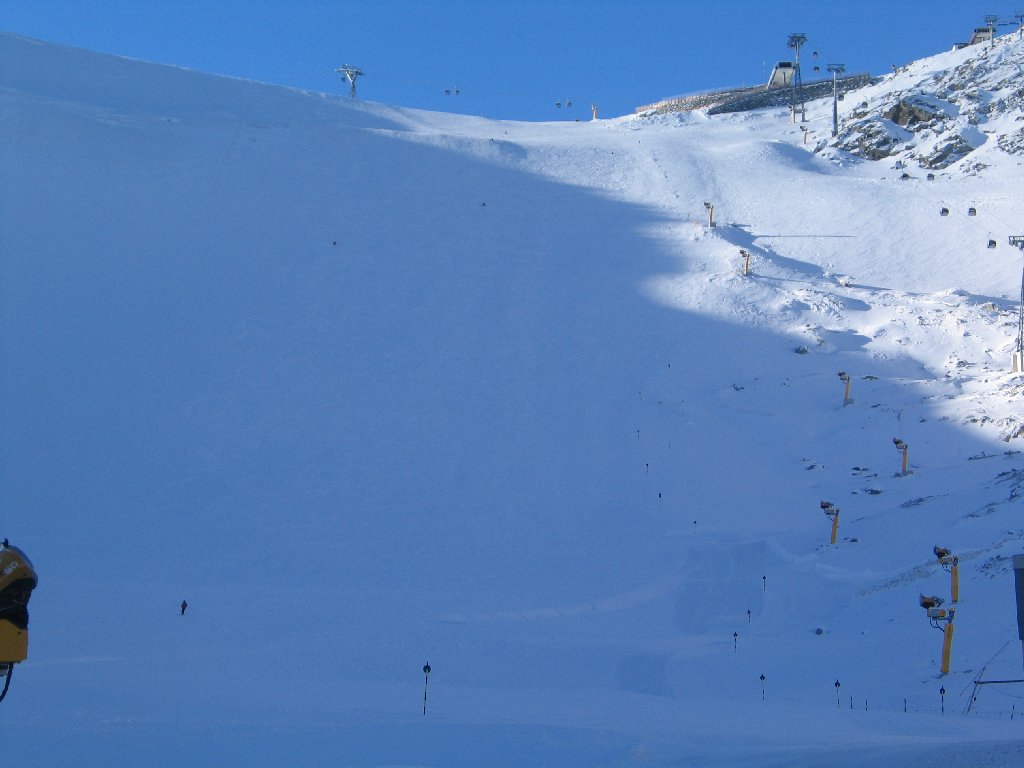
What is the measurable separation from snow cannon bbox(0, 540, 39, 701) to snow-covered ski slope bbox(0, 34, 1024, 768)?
3112 millimetres

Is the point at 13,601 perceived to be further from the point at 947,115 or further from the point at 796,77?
the point at 796,77

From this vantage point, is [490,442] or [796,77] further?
[796,77]

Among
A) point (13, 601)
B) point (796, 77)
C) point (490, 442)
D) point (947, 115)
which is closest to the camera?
point (13, 601)

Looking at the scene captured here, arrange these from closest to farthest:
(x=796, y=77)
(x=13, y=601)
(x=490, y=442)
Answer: (x=13, y=601)
(x=490, y=442)
(x=796, y=77)

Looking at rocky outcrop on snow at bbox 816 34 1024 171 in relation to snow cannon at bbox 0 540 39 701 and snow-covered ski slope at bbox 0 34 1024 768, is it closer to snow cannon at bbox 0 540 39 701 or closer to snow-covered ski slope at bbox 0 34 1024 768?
snow-covered ski slope at bbox 0 34 1024 768

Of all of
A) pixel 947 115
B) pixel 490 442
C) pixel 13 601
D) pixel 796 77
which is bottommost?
pixel 13 601

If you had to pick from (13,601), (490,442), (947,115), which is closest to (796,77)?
(947,115)

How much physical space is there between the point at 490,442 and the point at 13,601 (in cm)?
1665

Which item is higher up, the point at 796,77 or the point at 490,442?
the point at 796,77

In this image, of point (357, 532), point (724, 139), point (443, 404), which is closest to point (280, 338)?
point (443, 404)

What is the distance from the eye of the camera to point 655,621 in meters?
14.8

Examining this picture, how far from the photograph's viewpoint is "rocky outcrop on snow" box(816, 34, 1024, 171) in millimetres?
40531

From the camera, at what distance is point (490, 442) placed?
71.0 feet

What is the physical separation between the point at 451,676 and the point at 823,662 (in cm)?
481
